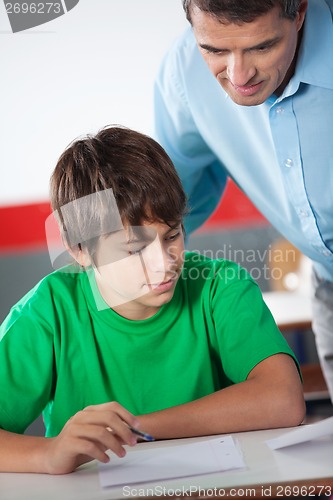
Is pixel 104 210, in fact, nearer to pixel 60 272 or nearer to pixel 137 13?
pixel 60 272

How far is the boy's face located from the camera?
1.08 m

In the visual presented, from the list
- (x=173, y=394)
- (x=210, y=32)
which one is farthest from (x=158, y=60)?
(x=173, y=394)

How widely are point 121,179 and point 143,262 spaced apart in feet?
0.43

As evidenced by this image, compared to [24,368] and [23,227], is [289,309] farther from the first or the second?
[24,368]

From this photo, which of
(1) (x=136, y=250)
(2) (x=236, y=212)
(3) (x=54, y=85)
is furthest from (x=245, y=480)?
(2) (x=236, y=212)

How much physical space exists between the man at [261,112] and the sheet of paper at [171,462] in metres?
0.53

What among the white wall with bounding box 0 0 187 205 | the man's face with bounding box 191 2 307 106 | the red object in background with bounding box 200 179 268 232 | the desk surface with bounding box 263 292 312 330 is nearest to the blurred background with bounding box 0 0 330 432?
the white wall with bounding box 0 0 187 205

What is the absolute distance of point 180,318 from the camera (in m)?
1.16

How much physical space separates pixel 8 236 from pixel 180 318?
63 centimetres

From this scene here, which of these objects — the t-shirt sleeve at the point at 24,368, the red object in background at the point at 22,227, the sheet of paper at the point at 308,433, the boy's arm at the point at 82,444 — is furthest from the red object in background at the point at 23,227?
the sheet of paper at the point at 308,433

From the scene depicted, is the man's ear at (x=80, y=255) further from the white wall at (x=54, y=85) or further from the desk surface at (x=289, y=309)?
the desk surface at (x=289, y=309)

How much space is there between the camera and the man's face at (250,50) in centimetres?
104

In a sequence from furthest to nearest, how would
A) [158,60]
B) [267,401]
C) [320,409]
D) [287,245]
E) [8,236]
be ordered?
[320,409], [287,245], [8,236], [158,60], [267,401]

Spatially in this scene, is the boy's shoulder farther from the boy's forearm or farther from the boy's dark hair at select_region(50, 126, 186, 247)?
the boy's forearm
